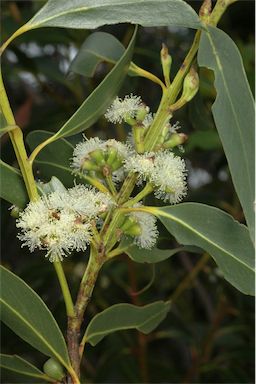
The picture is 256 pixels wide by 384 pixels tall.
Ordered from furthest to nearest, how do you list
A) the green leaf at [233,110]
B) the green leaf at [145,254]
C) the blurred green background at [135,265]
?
the blurred green background at [135,265] < the green leaf at [145,254] < the green leaf at [233,110]

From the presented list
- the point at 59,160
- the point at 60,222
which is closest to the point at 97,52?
the point at 59,160

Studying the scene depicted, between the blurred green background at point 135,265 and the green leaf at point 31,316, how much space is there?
2.48 ft

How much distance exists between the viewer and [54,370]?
989mm

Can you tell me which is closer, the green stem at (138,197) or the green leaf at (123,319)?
the green stem at (138,197)

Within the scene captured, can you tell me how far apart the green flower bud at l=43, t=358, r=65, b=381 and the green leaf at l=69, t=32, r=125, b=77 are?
521 millimetres

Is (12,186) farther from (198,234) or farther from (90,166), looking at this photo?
(198,234)

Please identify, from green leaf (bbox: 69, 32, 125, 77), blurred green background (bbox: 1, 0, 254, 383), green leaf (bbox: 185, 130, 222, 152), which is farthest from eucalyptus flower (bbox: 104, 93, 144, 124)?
green leaf (bbox: 185, 130, 222, 152)

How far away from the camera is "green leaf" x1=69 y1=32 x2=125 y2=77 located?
1244 millimetres

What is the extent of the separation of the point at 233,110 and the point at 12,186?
0.32 meters

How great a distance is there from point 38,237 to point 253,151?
28 centimetres

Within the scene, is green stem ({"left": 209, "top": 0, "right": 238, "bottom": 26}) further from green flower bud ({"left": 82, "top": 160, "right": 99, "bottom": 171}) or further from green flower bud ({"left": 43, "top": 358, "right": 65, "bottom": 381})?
green flower bud ({"left": 43, "top": 358, "right": 65, "bottom": 381})

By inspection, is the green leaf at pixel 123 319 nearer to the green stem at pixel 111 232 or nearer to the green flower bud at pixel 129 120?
the green stem at pixel 111 232

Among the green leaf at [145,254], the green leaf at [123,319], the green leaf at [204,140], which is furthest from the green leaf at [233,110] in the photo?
the green leaf at [204,140]

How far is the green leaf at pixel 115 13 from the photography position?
0.87 metres
